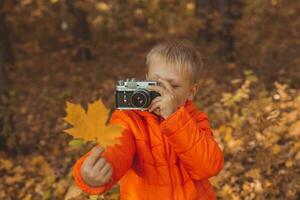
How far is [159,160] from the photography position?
7.01 feet

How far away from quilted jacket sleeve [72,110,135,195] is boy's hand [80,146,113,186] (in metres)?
0.08

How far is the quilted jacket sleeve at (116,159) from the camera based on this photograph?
1.76 m

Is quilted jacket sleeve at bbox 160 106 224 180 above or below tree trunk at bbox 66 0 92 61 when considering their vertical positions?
below

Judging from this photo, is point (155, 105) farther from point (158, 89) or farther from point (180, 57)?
point (180, 57)

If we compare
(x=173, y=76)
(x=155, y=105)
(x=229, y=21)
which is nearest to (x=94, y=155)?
(x=155, y=105)

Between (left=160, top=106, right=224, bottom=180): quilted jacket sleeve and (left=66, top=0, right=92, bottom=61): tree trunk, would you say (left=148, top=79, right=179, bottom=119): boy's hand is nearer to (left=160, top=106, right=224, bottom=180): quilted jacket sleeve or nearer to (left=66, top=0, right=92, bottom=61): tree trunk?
(left=160, top=106, right=224, bottom=180): quilted jacket sleeve

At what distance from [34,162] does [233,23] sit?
179 inches

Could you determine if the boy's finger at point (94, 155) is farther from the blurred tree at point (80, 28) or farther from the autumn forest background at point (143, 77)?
the blurred tree at point (80, 28)

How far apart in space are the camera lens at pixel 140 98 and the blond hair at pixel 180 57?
0.85 feet

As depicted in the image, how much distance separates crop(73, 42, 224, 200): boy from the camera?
1924mm

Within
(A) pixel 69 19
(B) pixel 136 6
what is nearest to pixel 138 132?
(A) pixel 69 19

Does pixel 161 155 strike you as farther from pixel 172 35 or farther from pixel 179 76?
pixel 172 35

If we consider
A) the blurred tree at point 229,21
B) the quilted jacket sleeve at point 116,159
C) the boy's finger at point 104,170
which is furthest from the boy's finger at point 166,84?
the blurred tree at point 229,21

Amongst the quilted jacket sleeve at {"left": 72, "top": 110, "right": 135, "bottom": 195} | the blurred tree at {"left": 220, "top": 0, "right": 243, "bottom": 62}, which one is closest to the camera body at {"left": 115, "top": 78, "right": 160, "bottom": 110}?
the quilted jacket sleeve at {"left": 72, "top": 110, "right": 135, "bottom": 195}
